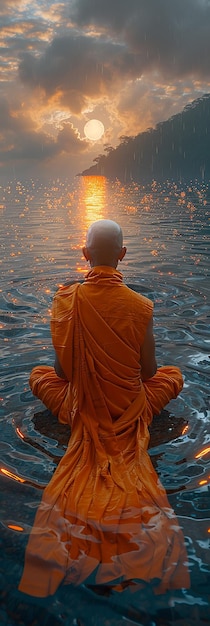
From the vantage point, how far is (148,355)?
176 inches

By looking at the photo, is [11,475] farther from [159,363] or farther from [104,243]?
[159,363]

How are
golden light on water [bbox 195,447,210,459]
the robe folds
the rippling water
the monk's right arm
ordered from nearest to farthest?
1. the robe folds
2. the rippling water
3. the monk's right arm
4. golden light on water [bbox 195,447,210,459]

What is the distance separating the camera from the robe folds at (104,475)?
10.2 feet

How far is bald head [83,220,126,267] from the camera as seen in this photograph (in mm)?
3928

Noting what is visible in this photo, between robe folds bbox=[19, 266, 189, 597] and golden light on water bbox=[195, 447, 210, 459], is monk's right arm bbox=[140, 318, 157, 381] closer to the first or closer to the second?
robe folds bbox=[19, 266, 189, 597]

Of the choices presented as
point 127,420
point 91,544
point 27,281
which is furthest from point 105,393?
point 27,281

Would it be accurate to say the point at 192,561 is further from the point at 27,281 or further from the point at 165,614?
the point at 27,281

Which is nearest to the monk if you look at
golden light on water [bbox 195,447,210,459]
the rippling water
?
the rippling water

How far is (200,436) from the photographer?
5.02 meters

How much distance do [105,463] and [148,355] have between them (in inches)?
41.8

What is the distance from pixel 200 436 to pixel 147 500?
62.8 inches

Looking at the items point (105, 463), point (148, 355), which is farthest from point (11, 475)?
point (148, 355)

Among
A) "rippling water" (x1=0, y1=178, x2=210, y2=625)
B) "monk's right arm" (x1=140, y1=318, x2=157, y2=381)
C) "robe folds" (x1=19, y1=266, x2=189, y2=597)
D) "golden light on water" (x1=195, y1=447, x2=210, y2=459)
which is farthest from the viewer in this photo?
"golden light on water" (x1=195, y1=447, x2=210, y2=459)

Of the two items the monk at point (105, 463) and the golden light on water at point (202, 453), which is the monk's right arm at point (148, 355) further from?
the golden light on water at point (202, 453)
